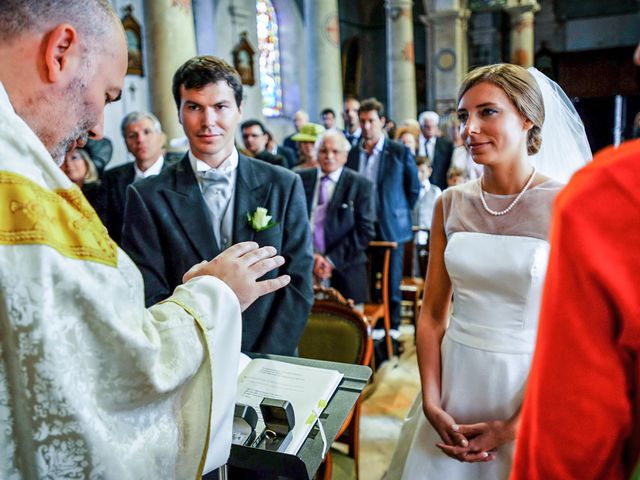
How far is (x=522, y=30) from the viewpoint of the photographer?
46.9 ft

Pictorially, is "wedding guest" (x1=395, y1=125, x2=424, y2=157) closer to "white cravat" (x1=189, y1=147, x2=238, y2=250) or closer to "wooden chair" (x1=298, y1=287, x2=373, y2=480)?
"wooden chair" (x1=298, y1=287, x2=373, y2=480)

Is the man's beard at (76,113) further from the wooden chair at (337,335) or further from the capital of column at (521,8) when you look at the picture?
the capital of column at (521,8)

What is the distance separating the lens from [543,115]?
1.98 meters

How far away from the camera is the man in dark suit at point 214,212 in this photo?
2.04m

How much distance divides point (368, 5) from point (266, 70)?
23.5 feet

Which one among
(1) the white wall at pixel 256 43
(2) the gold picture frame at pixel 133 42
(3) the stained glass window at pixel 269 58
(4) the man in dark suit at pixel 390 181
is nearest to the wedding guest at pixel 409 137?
(4) the man in dark suit at pixel 390 181

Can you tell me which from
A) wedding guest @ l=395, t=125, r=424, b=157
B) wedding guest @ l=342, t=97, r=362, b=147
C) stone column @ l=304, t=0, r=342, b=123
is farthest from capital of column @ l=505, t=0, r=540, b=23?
wedding guest @ l=342, t=97, r=362, b=147

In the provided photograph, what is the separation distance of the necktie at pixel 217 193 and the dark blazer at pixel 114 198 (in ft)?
5.38

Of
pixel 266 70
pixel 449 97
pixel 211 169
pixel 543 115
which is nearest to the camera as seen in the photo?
pixel 543 115

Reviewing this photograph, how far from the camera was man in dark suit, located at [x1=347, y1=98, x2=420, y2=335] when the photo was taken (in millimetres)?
4887

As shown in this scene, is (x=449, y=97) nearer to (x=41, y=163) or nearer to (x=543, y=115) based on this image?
(x=543, y=115)

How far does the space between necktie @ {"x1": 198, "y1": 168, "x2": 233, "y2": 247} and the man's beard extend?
93cm

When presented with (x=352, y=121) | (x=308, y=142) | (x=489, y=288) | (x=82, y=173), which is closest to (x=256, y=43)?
(x=352, y=121)

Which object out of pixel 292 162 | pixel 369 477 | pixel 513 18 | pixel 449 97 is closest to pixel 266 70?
pixel 449 97
